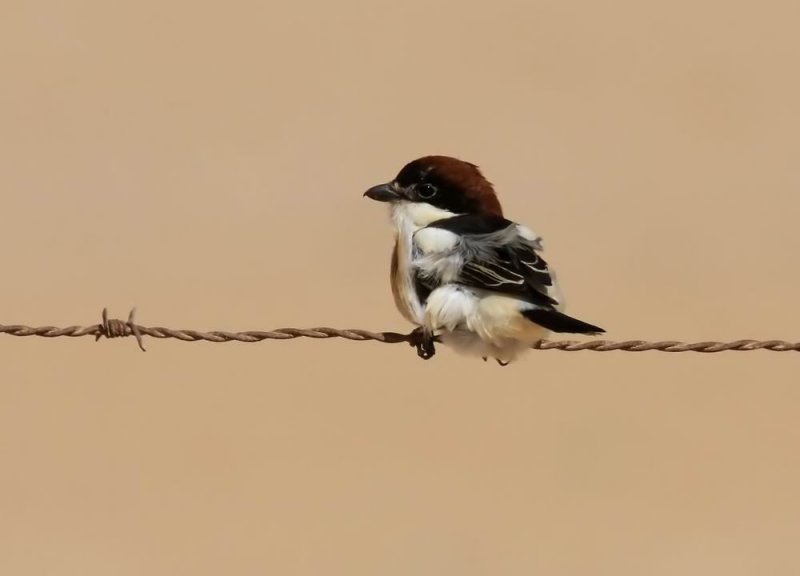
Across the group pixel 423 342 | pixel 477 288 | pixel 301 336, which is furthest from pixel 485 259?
pixel 301 336

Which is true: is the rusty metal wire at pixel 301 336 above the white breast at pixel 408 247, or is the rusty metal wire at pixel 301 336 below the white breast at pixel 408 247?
below

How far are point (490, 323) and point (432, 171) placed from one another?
944 millimetres

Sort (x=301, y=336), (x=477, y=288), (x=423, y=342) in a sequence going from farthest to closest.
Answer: (x=423, y=342) → (x=477, y=288) → (x=301, y=336)

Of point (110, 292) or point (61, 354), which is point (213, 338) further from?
point (110, 292)

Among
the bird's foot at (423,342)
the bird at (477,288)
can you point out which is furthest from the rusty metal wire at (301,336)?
the bird's foot at (423,342)

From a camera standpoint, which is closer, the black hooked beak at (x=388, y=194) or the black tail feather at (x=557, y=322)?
the black tail feather at (x=557, y=322)

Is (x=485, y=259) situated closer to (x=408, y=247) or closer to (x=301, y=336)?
(x=408, y=247)

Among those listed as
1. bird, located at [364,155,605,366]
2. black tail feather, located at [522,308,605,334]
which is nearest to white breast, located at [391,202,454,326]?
bird, located at [364,155,605,366]

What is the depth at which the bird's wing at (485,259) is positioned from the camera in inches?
205

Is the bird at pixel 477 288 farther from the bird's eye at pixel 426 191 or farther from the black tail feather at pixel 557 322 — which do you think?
the bird's eye at pixel 426 191

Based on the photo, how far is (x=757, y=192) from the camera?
769 inches

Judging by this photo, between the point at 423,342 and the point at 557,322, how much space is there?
0.61 metres

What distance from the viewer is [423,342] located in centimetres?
539

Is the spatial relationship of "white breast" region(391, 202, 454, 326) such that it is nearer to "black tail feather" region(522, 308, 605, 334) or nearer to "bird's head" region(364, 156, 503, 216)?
"bird's head" region(364, 156, 503, 216)
